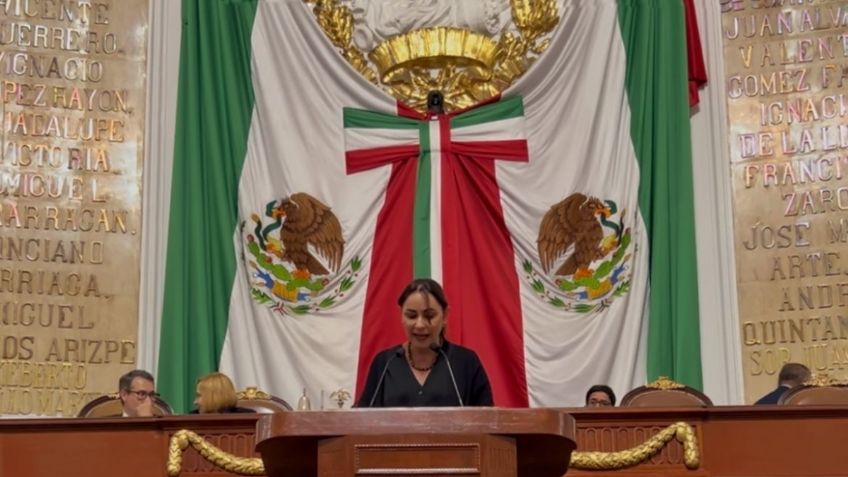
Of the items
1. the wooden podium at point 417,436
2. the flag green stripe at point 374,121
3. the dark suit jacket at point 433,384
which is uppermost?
the flag green stripe at point 374,121

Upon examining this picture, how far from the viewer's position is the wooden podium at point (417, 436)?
3953mm

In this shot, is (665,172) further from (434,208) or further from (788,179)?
(434,208)

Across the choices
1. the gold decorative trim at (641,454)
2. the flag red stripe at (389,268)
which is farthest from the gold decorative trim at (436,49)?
the gold decorative trim at (641,454)

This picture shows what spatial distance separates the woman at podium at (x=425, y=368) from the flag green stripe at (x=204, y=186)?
16.1 feet

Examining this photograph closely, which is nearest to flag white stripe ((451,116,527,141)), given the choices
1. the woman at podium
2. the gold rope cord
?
the gold rope cord

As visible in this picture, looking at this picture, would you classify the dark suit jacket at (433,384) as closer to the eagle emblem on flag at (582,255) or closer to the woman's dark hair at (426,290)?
the woman's dark hair at (426,290)

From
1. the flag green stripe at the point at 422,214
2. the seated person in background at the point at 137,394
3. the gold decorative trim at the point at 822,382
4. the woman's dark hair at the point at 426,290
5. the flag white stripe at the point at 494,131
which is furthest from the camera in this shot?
the flag white stripe at the point at 494,131

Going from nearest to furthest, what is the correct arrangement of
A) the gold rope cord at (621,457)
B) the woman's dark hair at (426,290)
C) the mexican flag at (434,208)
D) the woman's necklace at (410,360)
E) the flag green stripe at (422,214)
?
the woman's dark hair at (426,290) < the woman's necklace at (410,360) < the gold rope cord at (621,457) < the mexican flag at (434,208) < the flag green stripe at (422,214)

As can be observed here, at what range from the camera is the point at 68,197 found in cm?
1048

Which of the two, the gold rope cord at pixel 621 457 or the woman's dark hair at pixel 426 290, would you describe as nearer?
the woman's dark hair at pixel 426 290

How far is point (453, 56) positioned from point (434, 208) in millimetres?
1112

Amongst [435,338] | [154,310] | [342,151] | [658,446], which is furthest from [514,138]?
[435,338]

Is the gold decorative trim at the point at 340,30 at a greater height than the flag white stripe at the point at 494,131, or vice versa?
the gold decorative trim at the point at 340,30

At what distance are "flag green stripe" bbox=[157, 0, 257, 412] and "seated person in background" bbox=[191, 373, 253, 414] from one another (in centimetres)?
281
